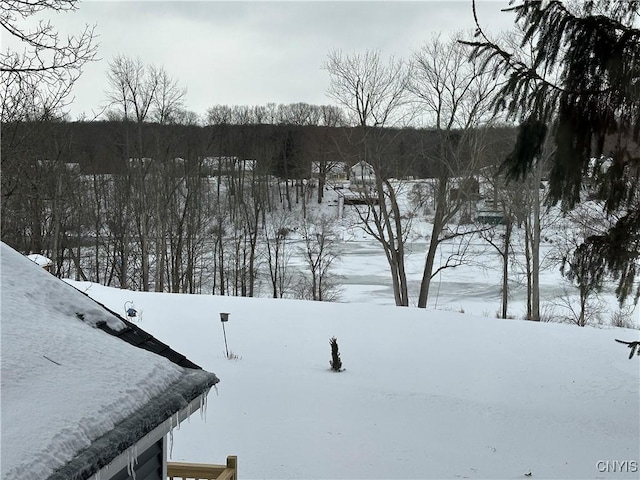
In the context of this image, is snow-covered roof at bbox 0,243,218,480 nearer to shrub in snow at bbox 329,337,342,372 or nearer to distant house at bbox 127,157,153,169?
shrub in snow at bbox 329,337,342,372

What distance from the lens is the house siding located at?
3.24 metres

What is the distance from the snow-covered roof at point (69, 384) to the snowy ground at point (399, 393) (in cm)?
381

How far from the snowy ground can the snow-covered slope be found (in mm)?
26

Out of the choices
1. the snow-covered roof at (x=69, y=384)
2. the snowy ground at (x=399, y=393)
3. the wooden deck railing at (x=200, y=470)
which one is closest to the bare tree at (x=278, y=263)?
the snowy ground at (x=399, y=393)

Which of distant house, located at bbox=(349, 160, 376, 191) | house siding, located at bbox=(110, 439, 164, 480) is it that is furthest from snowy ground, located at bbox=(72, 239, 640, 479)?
distant house, located at bbox=(349, 160, 376, 191)

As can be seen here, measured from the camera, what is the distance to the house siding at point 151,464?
324 cm

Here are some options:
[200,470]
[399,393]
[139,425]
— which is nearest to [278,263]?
[399,393]

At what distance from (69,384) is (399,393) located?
7277 mm

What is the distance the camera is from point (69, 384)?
92.0 inches

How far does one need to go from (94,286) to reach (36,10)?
11.4 m

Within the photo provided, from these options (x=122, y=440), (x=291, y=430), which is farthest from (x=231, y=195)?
(x=122, y=440)

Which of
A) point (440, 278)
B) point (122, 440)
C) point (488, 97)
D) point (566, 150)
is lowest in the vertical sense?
point (440, 278)

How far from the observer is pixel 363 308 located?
14141 millimetres

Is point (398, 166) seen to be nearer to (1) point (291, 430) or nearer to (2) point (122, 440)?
(1) point (291, 430)
